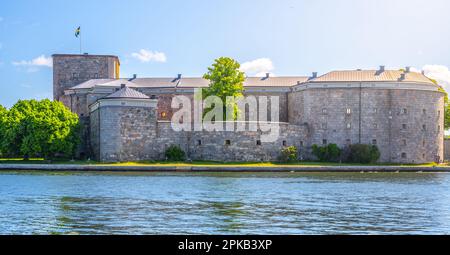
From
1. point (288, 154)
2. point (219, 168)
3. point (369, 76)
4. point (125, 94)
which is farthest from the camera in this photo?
point (369, 76)

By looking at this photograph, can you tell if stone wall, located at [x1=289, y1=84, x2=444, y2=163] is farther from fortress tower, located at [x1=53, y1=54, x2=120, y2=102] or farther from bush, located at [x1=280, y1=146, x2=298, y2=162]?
fortress tower, located at [x1=53, y1=54, x2=120, y2=102]

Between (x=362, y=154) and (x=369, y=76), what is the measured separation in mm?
8878

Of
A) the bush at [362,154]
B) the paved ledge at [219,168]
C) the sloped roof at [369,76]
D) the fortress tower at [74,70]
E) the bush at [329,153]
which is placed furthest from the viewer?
the fortress tower at [74,70]

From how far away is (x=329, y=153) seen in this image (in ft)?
203

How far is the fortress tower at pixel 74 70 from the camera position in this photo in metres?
79.2

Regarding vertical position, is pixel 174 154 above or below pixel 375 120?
below

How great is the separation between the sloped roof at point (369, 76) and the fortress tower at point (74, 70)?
1098 inches

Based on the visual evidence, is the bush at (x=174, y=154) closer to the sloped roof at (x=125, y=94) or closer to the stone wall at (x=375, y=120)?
the sloped roof at (x=125, y=94)

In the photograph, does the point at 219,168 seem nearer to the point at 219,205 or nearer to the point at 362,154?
the point at 362,154

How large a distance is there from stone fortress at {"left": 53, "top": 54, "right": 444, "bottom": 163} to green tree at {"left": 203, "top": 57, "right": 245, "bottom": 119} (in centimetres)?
461

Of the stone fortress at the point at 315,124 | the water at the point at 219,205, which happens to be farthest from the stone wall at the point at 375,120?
the water at the point at 219,205

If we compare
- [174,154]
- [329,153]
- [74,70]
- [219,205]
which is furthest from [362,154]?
[74,70]
